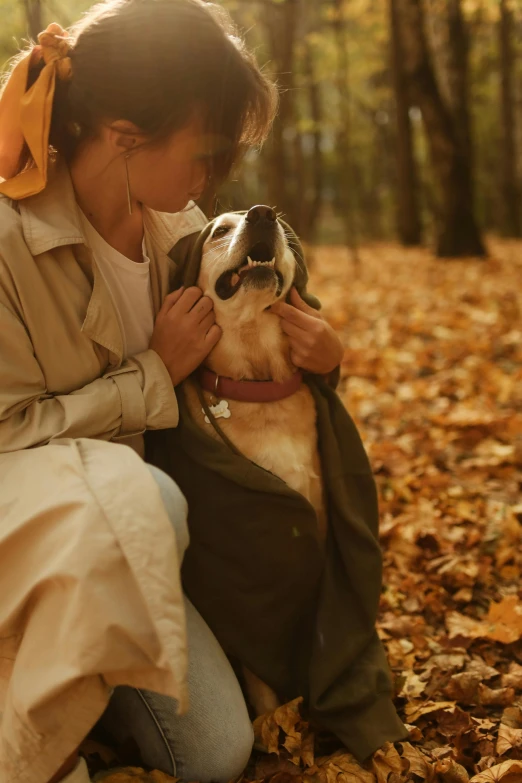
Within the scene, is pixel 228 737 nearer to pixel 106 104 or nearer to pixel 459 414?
pixel 106 104

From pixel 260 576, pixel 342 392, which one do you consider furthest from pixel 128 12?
pixel 342 392

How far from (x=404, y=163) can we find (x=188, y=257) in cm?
1189

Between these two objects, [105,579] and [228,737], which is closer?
[105,579]

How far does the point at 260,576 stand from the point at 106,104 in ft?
4.19

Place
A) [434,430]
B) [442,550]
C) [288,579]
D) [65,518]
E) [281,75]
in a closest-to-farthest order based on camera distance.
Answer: [65,518] < [288,579] < [442,550] < [434,430] < [281,75]

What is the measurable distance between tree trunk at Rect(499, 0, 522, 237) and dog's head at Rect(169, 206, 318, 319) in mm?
12792

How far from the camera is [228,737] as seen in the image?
1.88m

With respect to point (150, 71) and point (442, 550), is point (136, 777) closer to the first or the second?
point (442, 550)

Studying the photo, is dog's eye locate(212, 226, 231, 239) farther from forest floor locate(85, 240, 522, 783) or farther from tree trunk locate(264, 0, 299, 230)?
tree trunk locate(264, 0, 299, 230)

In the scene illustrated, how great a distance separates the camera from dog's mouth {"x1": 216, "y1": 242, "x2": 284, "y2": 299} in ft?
6.89

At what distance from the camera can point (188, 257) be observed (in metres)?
2.22

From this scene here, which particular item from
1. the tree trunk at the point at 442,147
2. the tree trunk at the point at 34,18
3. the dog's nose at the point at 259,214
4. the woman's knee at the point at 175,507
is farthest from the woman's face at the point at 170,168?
the tree trunk at the point at 442,147

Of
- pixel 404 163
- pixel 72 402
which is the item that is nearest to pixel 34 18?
pixel 72 402

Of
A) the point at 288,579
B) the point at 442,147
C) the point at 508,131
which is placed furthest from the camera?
the point at 508,131
